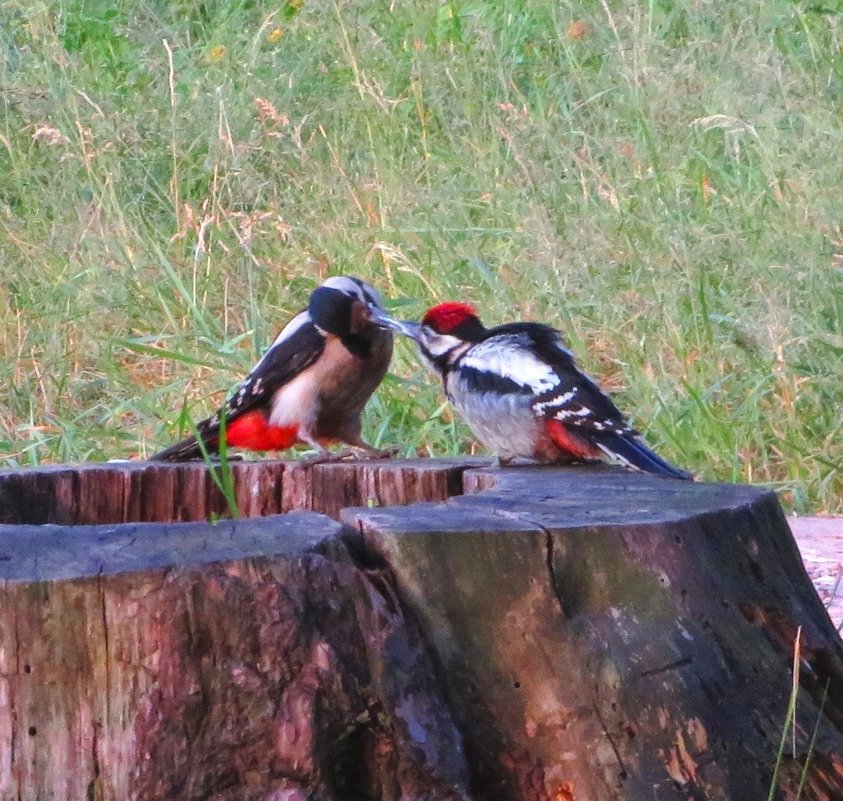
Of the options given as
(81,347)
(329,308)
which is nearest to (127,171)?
(81,347)

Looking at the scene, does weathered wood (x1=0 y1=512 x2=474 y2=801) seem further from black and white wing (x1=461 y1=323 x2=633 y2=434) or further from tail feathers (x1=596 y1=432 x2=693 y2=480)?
black and white wing (x1=461 y1=323 x2=633 y2=434)

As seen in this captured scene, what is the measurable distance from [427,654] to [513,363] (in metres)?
1.74

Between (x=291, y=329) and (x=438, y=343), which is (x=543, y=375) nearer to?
(x=438, y=343)

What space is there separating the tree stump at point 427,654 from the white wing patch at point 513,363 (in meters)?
1.13

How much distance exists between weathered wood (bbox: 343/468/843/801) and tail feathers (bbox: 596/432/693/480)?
3.11 ft

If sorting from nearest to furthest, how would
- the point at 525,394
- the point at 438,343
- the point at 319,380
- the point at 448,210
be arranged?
the point at 525,394
the point at 438,343
the point at 319,380
the point at 448,210

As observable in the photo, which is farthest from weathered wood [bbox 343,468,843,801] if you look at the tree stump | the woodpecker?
the woodpecker

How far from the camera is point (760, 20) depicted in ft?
23.8

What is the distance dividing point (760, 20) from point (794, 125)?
3.65 feet

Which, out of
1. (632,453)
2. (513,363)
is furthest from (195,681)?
(513,363)

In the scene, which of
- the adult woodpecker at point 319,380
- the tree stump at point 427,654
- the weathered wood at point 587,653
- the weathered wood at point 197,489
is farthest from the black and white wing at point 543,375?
the weathered wood at point 587,653

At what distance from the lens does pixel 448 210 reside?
636 cm

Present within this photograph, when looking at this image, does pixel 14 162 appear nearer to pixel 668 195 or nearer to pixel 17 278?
pixel 17 278

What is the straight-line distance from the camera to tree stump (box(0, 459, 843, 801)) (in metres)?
1.96
